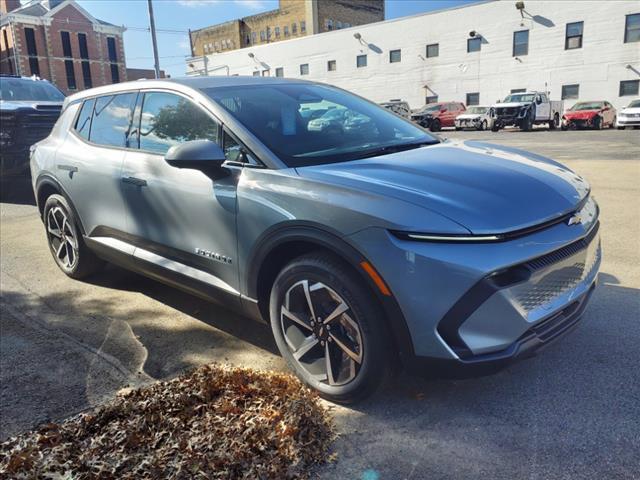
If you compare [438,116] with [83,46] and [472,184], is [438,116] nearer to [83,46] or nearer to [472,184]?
[472,184]

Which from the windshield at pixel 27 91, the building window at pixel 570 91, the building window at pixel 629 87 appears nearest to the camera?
the windshield at pixel 27 91

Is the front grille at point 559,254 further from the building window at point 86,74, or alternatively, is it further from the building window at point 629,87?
the building window at point 86,74

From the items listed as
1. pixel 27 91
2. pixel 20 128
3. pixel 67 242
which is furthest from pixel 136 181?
pixel 27 91

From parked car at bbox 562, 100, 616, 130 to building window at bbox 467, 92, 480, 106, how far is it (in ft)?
31.5

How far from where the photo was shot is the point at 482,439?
8.11ft

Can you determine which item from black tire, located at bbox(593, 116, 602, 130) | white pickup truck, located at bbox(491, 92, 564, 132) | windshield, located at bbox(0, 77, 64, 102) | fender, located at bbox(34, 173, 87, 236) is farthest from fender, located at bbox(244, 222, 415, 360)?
black tire, located at bbox(593, 116, 602, 130)

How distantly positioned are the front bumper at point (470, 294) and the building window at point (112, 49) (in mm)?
69342

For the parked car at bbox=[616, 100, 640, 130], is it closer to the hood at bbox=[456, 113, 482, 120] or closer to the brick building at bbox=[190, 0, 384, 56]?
the hood at bbox=[456, 113, 482, 120]

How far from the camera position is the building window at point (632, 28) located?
1206 inches

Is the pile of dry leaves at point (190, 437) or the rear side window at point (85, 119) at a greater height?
the rear side window at point (85, 119)

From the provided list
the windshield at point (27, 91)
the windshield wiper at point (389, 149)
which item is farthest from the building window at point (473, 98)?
the windshield wiper at point (389, 149)

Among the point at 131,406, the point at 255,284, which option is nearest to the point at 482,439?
the point at 255,284

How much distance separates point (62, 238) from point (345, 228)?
3.52 metres

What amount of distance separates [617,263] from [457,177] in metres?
2.92
